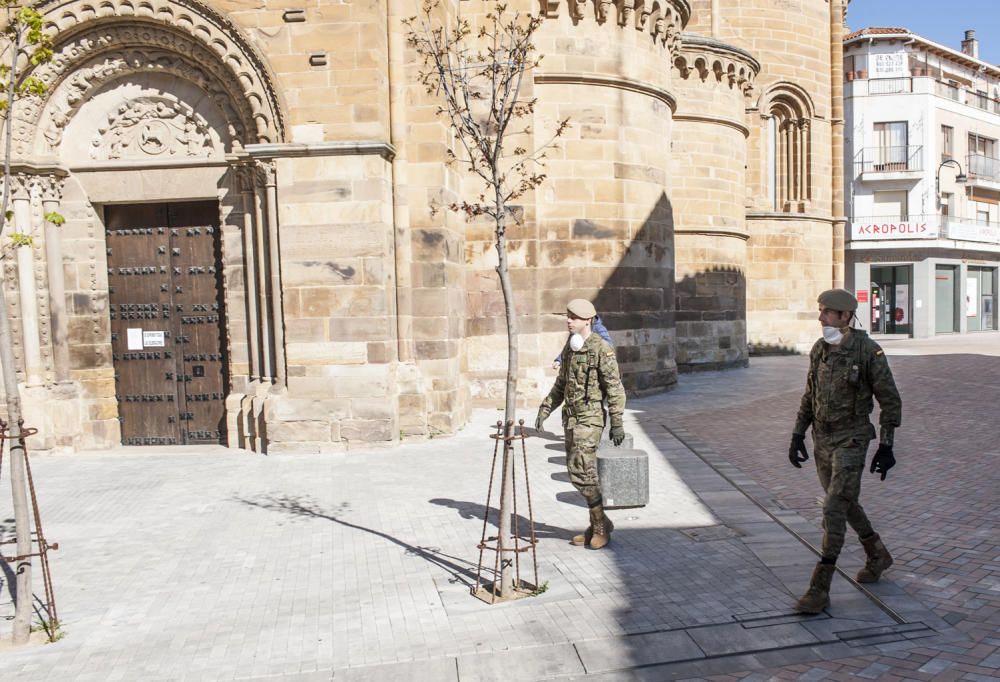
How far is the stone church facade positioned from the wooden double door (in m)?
0.03

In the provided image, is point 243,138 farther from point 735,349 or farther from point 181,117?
point 735,349

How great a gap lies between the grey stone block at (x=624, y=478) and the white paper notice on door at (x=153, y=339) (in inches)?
265

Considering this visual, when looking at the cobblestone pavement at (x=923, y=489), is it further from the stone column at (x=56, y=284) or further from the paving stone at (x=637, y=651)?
the stone column at (x=56, y=284)

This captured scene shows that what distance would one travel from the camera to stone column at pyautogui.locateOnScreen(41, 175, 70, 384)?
33.2ft

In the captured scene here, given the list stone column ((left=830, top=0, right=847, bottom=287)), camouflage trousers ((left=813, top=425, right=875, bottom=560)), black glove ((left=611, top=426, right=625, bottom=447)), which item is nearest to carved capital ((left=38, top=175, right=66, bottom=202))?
black glove ((left=611, top=426, right=625, bottom=447))

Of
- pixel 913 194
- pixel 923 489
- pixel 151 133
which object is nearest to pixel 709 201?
pixel 923 489

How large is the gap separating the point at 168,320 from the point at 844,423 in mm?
8906

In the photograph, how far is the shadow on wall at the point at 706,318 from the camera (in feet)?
Answer: 61.9

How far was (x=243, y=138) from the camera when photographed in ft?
33.0

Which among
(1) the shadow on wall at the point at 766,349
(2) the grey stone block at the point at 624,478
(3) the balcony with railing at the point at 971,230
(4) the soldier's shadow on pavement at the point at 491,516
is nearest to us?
(4) the soldier's shadow on pavement at the point at 491,516

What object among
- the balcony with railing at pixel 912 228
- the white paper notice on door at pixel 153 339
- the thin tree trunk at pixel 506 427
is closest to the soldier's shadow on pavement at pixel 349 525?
the thin tree trunk at pixel 506 427

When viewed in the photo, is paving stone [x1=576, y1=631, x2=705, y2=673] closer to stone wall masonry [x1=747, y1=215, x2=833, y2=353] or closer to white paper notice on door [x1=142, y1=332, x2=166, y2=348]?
white paper notice on door [x1=142, y1=332, x2=166, y2=348]

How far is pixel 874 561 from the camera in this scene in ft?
16.1

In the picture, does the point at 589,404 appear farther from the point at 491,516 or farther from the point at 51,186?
the point at 51,186
